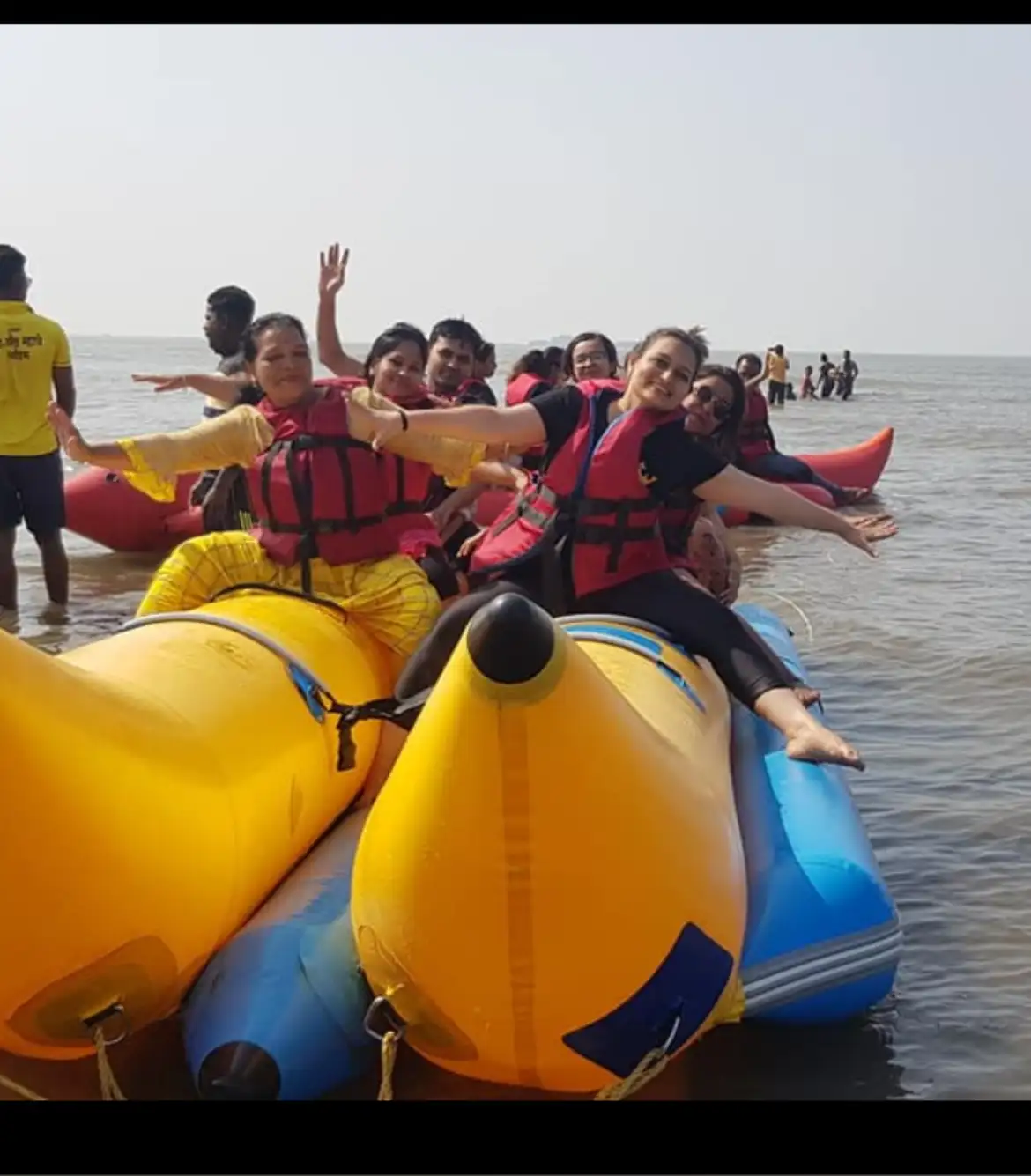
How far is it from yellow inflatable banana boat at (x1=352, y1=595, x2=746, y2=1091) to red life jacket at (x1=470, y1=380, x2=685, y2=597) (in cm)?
109

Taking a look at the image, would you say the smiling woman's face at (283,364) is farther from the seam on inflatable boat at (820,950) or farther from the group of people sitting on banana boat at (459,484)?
the seam on inflatable boat at (820,950)

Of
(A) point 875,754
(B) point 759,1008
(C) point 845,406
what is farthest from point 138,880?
(C) point 845,406

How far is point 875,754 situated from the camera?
4172mm

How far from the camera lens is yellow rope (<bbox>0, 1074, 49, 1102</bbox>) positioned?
2156mm

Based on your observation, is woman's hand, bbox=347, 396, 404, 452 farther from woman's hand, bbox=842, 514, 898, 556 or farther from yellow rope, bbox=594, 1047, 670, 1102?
yellow rope, bbox=594, 1047, 670, 1102

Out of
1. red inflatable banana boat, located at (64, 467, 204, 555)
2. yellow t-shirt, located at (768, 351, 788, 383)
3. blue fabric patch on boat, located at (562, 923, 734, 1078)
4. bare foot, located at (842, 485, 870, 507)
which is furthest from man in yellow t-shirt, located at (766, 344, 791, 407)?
blue fabric patch on boat, located at (562, 923, 734, 1078)

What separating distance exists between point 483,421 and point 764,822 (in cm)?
105

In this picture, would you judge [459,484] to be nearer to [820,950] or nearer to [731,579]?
[731,579]

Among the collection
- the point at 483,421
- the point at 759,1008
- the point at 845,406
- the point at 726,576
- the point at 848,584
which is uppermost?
the point at 483,421

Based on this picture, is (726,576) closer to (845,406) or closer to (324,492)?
(324,492)

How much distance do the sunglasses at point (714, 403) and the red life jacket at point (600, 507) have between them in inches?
29.7

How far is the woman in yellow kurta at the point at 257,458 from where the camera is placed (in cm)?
328

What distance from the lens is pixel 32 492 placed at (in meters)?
5.36

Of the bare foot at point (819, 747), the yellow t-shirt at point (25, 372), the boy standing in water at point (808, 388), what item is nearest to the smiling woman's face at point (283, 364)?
the bare foot at point (819, 747)
